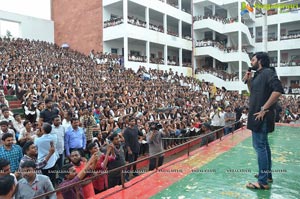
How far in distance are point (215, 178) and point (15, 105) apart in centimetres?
792

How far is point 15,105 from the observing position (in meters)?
9.54

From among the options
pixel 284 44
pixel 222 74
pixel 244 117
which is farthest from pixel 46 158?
pixel 284 44

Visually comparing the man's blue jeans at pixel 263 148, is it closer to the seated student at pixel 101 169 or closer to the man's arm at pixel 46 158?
the seated student at pixel 101 169

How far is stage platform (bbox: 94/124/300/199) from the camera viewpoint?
11.4 ft

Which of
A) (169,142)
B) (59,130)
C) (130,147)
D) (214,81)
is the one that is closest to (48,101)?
(59,130)

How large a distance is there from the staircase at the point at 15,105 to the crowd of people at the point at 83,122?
0.22m

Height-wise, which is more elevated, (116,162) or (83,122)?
(83,122)

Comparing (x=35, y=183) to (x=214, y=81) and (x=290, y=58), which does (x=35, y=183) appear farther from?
(x=290, y=58)

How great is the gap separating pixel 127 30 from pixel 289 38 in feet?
57.2

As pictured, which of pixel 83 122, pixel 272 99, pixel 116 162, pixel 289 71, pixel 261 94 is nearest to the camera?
pixel 272 99

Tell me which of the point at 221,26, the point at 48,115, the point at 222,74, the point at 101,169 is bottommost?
the point at 101,169

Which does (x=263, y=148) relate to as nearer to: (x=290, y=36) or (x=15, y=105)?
(x=15, y=105)

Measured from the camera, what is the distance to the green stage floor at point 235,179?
11.2 feet

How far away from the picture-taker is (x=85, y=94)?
1082 centimetres
